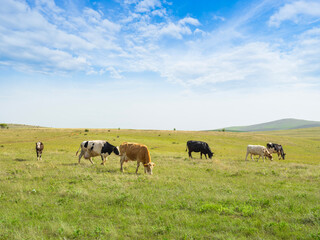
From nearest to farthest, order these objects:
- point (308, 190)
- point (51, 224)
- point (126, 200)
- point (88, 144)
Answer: point (51, 224) < point (126, 200) < point (308, 190) < point (88, 144)

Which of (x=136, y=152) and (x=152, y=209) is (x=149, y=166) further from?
(x=152, y=209)

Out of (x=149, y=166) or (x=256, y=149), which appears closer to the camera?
(x=149, y=166)

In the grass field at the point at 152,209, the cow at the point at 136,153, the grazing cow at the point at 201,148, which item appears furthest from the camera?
the grazing cow at the point at 201,148

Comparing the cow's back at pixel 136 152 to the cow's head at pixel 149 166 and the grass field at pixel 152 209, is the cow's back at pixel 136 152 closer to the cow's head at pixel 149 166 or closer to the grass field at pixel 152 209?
the cow's head at pixel 149 166

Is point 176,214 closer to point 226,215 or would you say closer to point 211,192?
point 226,215

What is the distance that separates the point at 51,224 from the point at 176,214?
4235mm

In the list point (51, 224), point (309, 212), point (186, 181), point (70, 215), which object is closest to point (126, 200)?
point (70, 215)

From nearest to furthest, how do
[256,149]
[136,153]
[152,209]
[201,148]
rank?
[152,209], [136,153], [256,149], [201,148]

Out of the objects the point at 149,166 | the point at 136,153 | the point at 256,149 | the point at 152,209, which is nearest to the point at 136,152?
the point at 136,153

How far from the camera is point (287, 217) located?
773 cm

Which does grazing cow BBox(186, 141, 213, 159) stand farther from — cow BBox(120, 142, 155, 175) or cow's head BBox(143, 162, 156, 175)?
cow's head BBox(143, 162, 156, 175)

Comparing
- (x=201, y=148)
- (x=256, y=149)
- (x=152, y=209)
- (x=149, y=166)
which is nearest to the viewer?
(x=152, y=209)

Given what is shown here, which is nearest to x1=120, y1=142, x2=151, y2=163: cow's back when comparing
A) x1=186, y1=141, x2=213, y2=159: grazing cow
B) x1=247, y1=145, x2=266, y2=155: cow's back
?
x1=186, y1=141, x2=213, y2=159: grazing cow

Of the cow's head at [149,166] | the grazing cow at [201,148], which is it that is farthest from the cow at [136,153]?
the grazing cow at [201,148]
